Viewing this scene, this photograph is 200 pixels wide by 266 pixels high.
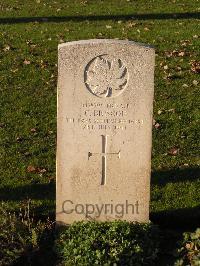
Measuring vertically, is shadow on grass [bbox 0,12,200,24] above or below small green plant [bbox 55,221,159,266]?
above

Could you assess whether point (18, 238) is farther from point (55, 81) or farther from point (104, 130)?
point (55, 81)

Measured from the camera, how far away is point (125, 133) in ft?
18.2

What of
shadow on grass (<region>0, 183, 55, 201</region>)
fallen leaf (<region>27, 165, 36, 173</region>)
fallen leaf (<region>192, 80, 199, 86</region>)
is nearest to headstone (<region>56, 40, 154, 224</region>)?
shadow on grass (<region>0, 183, 55, 201</region>)

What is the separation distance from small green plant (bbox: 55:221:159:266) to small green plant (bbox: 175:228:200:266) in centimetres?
23

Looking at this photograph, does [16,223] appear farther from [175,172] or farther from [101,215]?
[175,172]

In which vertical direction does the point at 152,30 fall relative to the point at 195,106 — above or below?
above

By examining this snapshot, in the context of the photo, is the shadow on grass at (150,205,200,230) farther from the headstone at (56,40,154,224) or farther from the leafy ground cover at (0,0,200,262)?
the headstone at (56,40,154,224)

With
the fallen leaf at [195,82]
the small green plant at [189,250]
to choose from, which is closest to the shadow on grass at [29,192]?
the small green plant at [189,250]

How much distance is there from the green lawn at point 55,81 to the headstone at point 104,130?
0.61 meters

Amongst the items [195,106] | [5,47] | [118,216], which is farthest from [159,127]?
[5,47]

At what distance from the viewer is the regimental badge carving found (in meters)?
5.36

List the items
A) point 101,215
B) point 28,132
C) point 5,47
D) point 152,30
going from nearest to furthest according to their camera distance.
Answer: point 101,215
point 28,132
point 5,47
point 152,30

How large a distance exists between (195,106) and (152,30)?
402 cm

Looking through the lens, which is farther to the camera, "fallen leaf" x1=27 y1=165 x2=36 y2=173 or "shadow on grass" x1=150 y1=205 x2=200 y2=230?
"fallen leaf" x1=27 y1=165 x2=36 y2=173
